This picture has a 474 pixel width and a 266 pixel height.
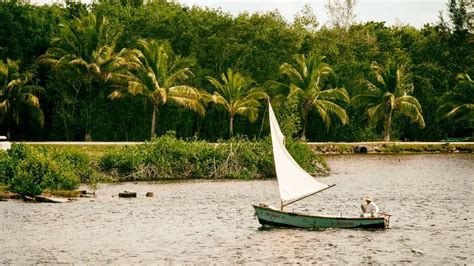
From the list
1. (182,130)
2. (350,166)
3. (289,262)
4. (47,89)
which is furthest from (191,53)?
(289,262)

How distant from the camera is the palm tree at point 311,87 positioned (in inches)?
3725

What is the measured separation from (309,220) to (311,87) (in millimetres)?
53009

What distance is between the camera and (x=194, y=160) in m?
68.1

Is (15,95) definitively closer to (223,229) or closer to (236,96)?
(236,96)

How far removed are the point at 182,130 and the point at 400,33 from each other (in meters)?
39.0

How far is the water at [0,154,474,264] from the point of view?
1473 inches

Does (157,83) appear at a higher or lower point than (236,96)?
higher

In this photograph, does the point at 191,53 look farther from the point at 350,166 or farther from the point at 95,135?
the point at 350,166

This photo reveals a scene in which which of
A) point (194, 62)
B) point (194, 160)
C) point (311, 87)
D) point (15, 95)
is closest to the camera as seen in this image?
point (194, 160)

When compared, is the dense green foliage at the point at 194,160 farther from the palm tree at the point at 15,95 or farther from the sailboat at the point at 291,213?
the sailboat at the point at 291,213

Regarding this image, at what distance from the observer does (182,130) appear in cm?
9594

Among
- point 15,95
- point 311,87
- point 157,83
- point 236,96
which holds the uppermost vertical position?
point 311,87

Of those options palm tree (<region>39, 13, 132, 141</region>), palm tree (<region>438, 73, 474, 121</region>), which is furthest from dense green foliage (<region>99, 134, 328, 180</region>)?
palm tree (<region>438, 73, 474, 121</region>)

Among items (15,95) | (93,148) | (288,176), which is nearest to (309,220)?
(288,176)
